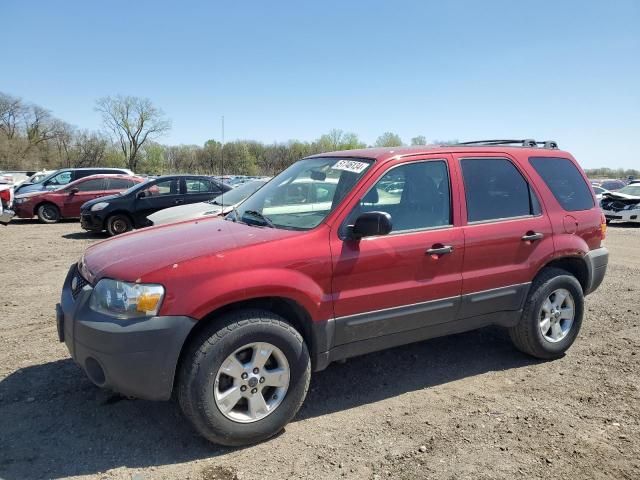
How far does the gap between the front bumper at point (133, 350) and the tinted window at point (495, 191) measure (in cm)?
246

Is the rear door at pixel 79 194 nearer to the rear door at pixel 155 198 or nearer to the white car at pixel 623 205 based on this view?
the rear door at pixel 155 198

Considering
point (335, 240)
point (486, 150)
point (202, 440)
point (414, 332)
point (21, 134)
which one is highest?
point (21, 134)

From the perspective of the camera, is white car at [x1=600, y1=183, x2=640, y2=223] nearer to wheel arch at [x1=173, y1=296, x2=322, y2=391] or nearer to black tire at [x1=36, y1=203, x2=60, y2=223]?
wheel arch at [x1=173, y1=296, x2=322, y2=391]

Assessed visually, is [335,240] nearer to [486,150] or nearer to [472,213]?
[472,213]

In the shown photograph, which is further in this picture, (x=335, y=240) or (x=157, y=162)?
(x=157, y=162)

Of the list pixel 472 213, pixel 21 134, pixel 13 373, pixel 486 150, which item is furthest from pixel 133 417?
pixel 21 134

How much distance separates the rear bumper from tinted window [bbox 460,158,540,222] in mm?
848

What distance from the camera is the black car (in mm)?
12555

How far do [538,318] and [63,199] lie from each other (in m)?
15.4

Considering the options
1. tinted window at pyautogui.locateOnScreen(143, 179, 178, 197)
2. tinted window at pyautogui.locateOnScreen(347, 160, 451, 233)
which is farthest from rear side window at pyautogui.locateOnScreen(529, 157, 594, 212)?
tinted window at pyautogui.locateOnScreen(143, 179, 178, 197)

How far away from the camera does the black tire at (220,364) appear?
9.63 ft

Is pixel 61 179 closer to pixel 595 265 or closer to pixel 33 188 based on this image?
pixel 33 188

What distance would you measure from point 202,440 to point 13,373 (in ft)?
6.61

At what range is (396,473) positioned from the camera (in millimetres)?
2854
